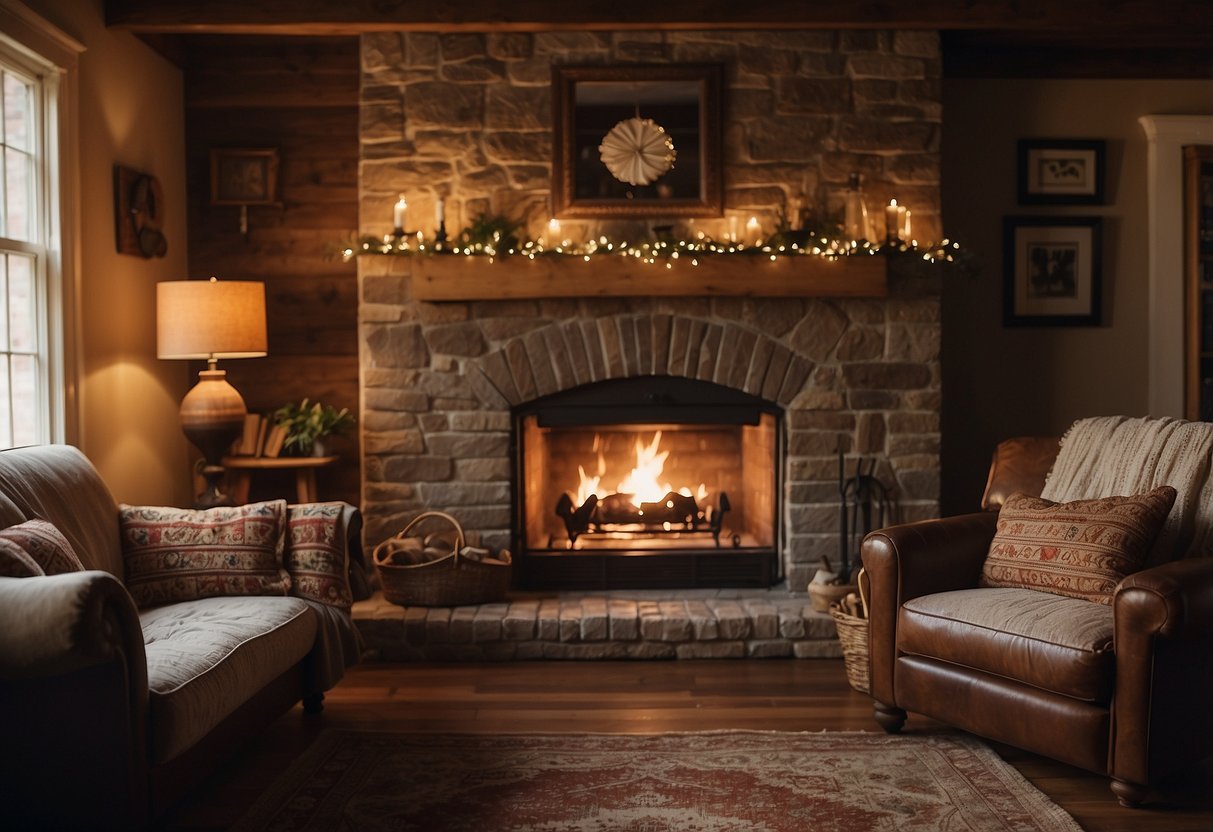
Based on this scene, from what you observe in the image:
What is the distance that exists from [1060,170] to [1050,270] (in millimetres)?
449

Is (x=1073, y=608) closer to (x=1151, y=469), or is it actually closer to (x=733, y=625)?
(x=1151, y=469)

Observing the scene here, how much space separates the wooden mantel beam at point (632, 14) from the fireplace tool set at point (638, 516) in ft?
6.27

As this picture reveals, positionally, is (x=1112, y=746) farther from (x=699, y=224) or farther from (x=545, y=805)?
(x=699, y=224)

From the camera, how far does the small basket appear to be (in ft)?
12.2

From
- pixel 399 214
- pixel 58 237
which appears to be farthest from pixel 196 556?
pixel 399 214

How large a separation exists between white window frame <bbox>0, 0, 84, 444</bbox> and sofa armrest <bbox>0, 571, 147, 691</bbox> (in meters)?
1.66

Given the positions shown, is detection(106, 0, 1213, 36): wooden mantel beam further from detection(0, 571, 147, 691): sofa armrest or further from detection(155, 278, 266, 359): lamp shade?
detection(0, 571, 147, 691): sofa armrest

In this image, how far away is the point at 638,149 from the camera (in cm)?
450

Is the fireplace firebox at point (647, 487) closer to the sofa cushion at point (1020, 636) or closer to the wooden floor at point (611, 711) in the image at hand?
the wooden floor at point (611, 711)

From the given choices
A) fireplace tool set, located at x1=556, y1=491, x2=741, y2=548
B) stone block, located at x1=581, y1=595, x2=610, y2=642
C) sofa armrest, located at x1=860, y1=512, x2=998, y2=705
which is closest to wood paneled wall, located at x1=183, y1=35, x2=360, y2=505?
fireplace tool set, located at x1=556, y1=491, x2=741, y2=548

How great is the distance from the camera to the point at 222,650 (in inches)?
111

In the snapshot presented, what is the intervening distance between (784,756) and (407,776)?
40.5 inches

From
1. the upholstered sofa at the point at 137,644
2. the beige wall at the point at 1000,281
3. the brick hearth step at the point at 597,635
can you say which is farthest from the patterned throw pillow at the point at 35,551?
the beige wall at the point at 1000,281

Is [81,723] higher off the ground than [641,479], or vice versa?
[641,479]
